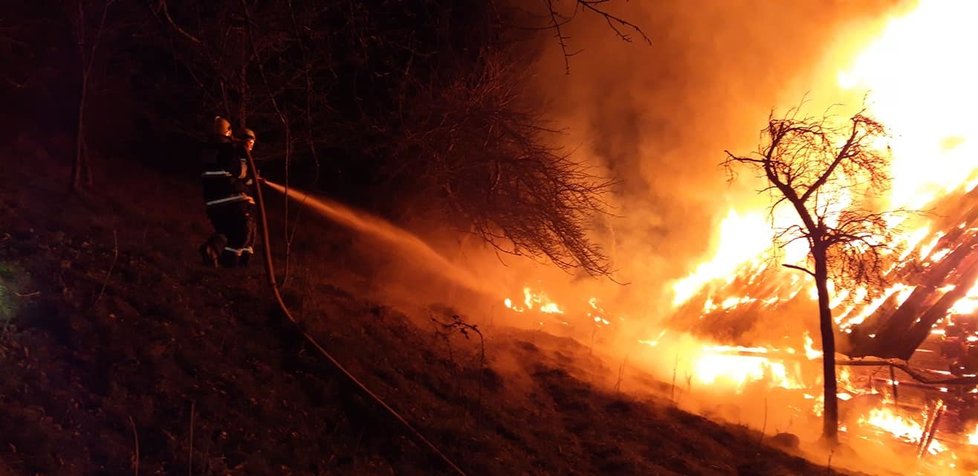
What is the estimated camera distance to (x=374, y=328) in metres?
7.65

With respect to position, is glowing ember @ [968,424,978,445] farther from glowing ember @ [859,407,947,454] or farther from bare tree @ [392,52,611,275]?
bare tree @ [392,52,611,275]

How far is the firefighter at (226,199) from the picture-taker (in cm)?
546

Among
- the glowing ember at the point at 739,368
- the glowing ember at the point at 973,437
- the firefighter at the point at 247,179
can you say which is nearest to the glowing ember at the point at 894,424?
the glowing ember at the point at 973,437

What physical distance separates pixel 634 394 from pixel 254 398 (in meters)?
6.67

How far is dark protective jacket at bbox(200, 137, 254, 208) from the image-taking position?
5461 mm

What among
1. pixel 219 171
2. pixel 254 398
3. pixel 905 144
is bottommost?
pixel 254 398

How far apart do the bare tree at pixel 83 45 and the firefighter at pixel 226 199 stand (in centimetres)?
447

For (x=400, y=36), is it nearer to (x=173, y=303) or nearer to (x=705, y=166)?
(x=173, y=303)

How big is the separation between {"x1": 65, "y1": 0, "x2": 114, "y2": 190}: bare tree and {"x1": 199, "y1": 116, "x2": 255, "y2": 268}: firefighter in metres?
4.47

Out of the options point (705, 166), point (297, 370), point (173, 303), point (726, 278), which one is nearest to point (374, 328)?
point (297, 370)

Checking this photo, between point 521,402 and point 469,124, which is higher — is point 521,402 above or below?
below

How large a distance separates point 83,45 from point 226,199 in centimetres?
520

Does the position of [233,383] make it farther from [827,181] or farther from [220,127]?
[827,181]

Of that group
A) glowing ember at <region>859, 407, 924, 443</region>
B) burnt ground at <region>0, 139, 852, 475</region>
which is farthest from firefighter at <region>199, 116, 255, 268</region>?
glowing ember at <region>859, 407, 924, 443</region>
